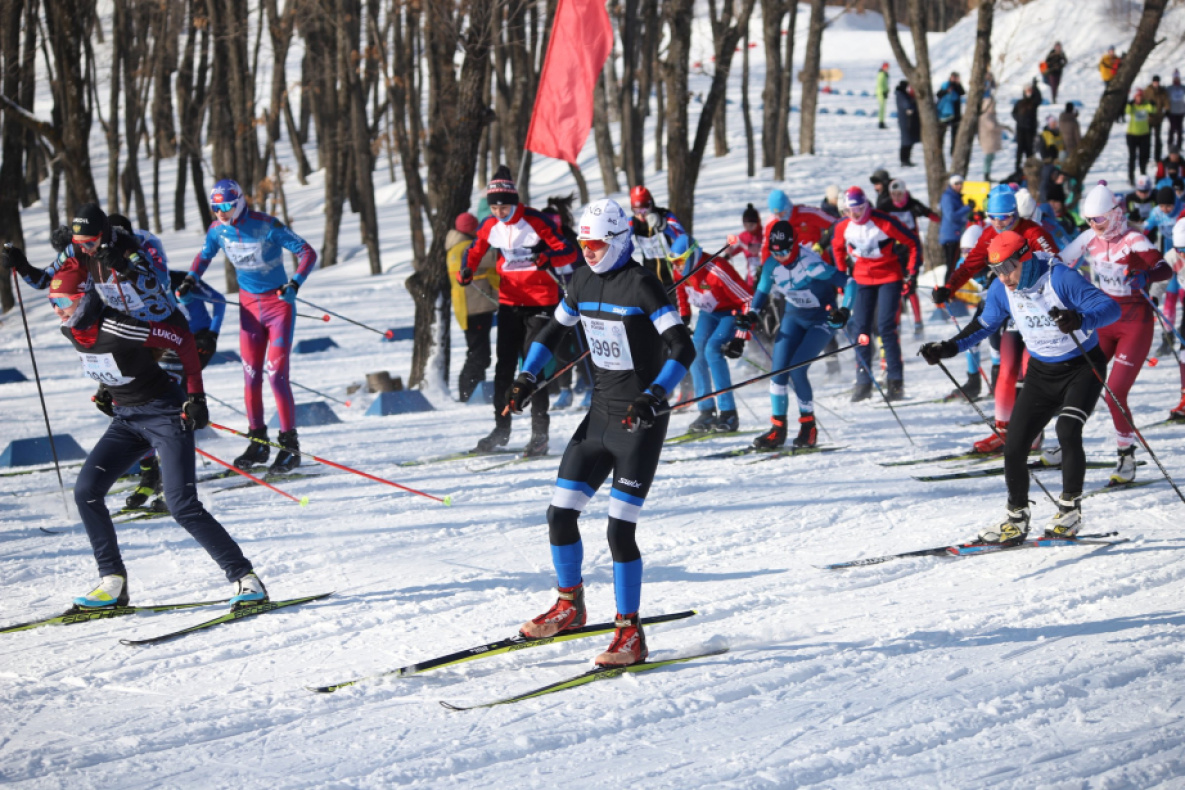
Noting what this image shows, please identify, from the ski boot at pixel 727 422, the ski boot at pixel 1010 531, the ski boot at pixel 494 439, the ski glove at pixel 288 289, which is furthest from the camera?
the ski boot at pixel 727 422

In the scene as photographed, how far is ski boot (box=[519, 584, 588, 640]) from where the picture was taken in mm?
5156

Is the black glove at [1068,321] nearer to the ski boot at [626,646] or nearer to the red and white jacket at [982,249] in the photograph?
the red and white jacket at [982,249]

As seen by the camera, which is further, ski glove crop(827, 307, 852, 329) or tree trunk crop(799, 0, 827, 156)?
tree trunk crop(799, 0, 827, 156)

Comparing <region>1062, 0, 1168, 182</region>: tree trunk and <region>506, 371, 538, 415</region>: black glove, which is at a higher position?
<region>1062, 0, 1168, 182</region>: tree trunk

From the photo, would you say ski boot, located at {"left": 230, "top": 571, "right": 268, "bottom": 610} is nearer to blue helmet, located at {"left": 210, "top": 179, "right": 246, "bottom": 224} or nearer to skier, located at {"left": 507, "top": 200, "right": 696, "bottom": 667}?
skier, located at {"left": 507, "top": 200, "right": 696, "bottom": 667}

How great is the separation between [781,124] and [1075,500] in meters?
19.9

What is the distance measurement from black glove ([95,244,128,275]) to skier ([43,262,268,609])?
21 centimetres

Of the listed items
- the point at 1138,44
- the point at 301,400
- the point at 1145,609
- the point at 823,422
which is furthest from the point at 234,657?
the point at 1138,44

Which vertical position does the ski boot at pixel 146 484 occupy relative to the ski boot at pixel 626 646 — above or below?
below

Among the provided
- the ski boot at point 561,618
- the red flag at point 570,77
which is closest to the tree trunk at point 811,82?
the red flag at point 570,77

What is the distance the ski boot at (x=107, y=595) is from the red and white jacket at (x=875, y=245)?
762 cm

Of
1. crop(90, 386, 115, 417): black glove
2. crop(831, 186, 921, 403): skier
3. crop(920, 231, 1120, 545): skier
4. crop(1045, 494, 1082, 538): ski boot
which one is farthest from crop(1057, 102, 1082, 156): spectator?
crop(90, 386, 115, 417): black glove

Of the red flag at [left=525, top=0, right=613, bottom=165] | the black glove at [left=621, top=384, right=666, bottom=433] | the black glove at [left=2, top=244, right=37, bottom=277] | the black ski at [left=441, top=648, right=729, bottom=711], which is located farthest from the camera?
the red flag at [left=525, top=0, right=613, bottom=165]

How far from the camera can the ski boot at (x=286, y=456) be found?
355 inches
